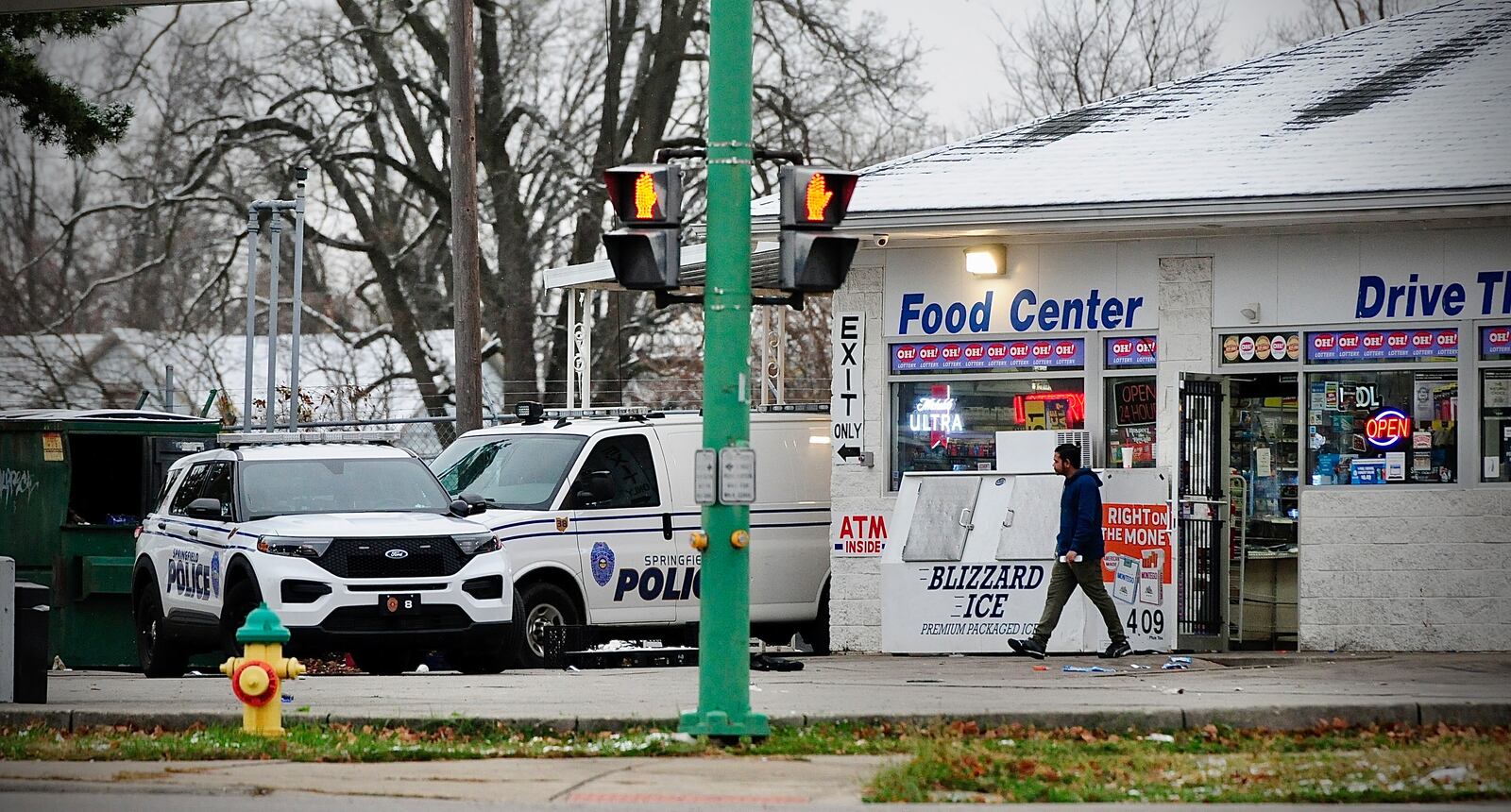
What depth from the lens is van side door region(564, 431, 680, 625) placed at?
1648 centimetres

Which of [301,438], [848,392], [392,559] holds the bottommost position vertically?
[392,559]

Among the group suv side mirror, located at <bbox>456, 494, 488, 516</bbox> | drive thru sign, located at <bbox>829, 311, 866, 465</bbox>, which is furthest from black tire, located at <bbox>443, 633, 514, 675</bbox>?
drive thru sign, located at <bbox>829, 311, 866, 465</bbox>

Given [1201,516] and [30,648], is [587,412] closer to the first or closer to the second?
[1201,516]

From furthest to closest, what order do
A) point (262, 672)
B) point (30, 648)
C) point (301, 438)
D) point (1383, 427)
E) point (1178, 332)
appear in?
point (301, 438)
point (1178, 332)
point (1383, 427)
point (30, 648)
point (262, 672)

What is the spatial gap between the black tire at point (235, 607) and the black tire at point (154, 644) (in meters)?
1.10

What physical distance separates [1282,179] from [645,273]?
7.30m

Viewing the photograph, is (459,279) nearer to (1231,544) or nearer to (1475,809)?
(1231,544)

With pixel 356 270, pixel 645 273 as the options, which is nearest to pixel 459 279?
pixel 645 273

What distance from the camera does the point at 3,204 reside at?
41562mm

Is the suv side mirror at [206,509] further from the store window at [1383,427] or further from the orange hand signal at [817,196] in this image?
the store window at [1383,427]

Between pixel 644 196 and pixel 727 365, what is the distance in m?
1.01

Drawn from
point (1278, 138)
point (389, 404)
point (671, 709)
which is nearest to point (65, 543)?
point (671, 709)

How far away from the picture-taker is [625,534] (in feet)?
54.8

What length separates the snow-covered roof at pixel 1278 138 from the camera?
15.3 m
